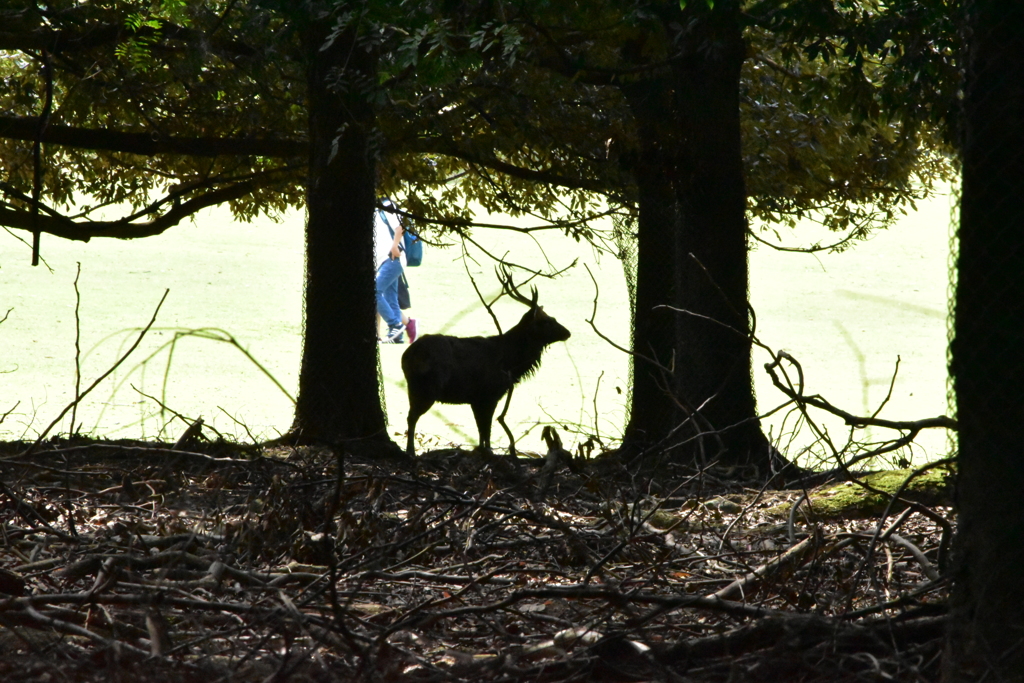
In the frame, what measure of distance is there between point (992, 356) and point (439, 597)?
2.44 meters

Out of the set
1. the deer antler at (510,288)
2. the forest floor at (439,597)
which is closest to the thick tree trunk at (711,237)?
the deer antler at (510,288)

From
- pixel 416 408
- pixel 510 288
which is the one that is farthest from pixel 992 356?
pixel 416 408

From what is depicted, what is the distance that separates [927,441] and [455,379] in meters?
6.91

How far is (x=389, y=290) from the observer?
1147 cm

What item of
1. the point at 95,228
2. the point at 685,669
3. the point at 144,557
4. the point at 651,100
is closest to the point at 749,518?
the point at 685,669

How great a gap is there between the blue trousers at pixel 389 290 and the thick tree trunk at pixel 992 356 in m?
7.68

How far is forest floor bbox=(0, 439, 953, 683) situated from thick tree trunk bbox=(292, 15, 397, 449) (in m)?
3.66

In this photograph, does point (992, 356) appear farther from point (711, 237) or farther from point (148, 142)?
point (148, 142)

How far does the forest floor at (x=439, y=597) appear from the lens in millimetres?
3322

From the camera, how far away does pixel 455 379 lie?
31.0 feet

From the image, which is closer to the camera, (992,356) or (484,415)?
(992,356)

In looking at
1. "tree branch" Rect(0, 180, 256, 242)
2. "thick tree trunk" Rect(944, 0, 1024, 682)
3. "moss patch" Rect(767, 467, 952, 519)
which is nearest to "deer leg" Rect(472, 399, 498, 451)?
"tree branch" Rect(0, 180, 256, 242)

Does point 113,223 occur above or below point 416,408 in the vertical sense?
above

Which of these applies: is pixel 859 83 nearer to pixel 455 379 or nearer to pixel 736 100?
pixel 736 100
